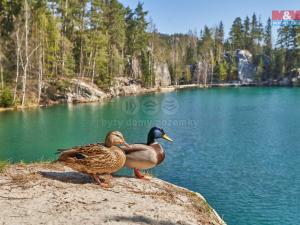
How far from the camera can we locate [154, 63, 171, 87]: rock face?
103619mm

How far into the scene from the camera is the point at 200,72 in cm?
12156

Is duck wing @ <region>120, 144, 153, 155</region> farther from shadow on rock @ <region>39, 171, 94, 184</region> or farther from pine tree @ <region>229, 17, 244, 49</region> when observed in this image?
pine tree @ <region>229, 17, 244, 49</region>

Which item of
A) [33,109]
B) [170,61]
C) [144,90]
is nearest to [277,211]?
[33,109]

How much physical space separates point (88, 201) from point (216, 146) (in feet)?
67.0

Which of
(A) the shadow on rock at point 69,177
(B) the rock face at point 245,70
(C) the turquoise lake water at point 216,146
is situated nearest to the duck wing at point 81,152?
(A) the shadow on rock at point 69,177

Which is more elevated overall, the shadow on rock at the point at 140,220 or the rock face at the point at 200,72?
the rock face at the point at 200,72

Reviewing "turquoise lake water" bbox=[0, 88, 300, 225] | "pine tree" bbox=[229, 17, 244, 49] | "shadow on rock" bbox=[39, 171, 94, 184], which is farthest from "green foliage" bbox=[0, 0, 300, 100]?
"shadow on rock" bbox=[39, 171, 94, 184]

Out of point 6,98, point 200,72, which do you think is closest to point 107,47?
point 6,98

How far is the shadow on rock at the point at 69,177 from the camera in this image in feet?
28.8

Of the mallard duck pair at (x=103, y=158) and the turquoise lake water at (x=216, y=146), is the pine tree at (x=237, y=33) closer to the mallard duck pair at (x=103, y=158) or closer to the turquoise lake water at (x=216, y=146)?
the turquoise lake water at (x=216, y=146)

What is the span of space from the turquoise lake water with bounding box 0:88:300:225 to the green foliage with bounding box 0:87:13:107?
3.49 meters

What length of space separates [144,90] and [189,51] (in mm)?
43753

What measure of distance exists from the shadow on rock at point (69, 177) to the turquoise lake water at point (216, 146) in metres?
6.81

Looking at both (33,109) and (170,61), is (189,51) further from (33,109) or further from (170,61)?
(33,109)
